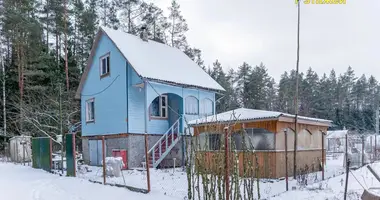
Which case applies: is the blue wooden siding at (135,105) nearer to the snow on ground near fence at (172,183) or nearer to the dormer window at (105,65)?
the dormer window at (105,65)

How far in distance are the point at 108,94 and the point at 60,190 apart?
750 cm

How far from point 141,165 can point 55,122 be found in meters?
9.63

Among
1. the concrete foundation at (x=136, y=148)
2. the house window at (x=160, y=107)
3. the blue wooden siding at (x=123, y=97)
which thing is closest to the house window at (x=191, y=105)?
the blue wooden siding at (x=123, y=97)

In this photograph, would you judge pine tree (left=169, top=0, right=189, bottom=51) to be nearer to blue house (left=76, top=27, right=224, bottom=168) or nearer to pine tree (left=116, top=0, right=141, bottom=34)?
pine tree (left=116, top=0, right=141, bottom=34)

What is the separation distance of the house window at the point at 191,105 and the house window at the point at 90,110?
5410mm

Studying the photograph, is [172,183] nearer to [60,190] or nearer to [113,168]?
[113,168]

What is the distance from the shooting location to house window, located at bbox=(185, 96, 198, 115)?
15945mm

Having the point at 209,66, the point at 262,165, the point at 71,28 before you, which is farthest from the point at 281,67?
the point at 262,165

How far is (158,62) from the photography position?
A: 16.2 m

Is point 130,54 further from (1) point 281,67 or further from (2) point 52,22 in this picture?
(1) point 281,67

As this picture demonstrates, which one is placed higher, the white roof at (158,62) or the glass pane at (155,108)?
the white roof at (158,62)

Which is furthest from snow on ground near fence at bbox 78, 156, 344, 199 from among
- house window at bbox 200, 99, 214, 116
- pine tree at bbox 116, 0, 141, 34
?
pine tree at bbox 116, 0, 141, 34

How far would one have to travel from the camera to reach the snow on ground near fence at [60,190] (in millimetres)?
7836

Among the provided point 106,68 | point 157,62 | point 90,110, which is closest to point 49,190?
point 106,68
